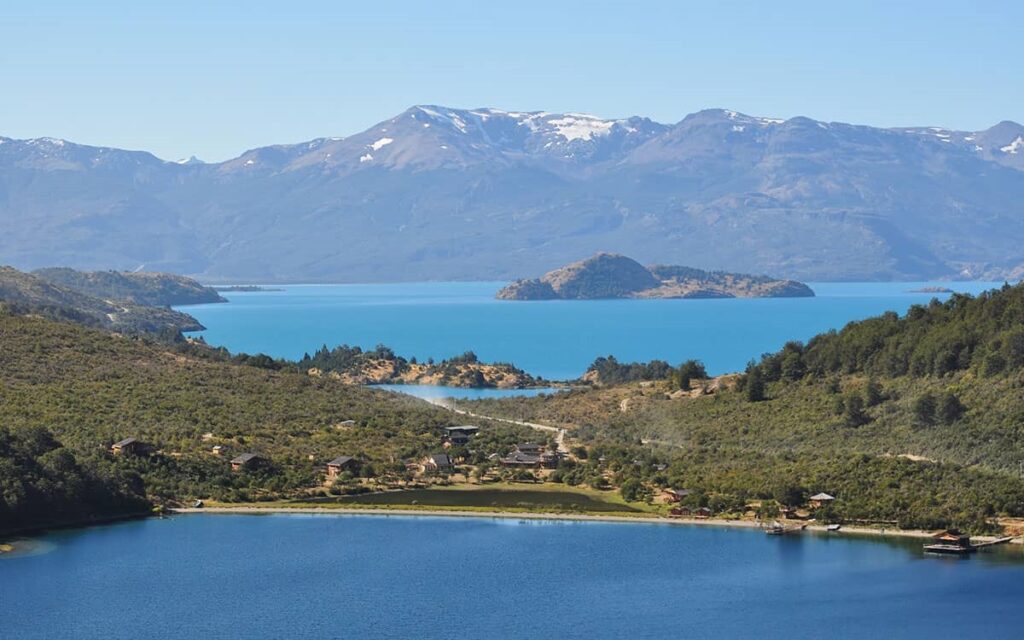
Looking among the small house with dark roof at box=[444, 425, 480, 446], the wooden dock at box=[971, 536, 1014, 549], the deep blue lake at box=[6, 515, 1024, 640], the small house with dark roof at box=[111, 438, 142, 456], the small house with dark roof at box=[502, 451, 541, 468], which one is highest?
the small house with dark roof at box=[111, 438, 142, 456]

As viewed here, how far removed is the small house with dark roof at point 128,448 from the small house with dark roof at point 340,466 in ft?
30.7

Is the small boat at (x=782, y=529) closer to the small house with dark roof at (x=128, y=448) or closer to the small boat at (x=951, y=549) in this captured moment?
the small boat at (x=951, y=549)

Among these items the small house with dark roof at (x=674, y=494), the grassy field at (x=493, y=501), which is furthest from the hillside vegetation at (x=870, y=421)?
the grassy field at (x=493, y=501)

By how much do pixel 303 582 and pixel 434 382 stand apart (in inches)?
3673

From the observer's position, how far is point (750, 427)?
91.1 meters

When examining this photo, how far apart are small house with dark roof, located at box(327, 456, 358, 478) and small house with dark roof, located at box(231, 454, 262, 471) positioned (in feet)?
12.0

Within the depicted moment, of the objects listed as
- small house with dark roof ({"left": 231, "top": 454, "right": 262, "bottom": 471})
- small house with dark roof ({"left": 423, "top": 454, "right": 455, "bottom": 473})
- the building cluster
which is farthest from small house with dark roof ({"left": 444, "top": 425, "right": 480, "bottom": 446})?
small house with dark roof ({"left": 231, "top": 454, "right": 262, "bottom": 471})

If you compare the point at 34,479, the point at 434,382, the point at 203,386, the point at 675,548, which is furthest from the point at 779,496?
the point at 434,382

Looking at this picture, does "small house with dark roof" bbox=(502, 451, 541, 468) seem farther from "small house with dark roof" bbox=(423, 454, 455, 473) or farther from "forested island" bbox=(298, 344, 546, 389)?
"forested island" bbox=(298, 344, 546, 389)

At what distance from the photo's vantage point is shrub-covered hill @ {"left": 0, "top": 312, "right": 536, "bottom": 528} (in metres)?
80.1

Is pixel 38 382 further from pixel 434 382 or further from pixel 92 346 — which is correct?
pixel 434 382

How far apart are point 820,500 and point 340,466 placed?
23862 mm

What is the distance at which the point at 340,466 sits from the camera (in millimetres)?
A: 83312

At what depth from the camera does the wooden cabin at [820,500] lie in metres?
73.0
